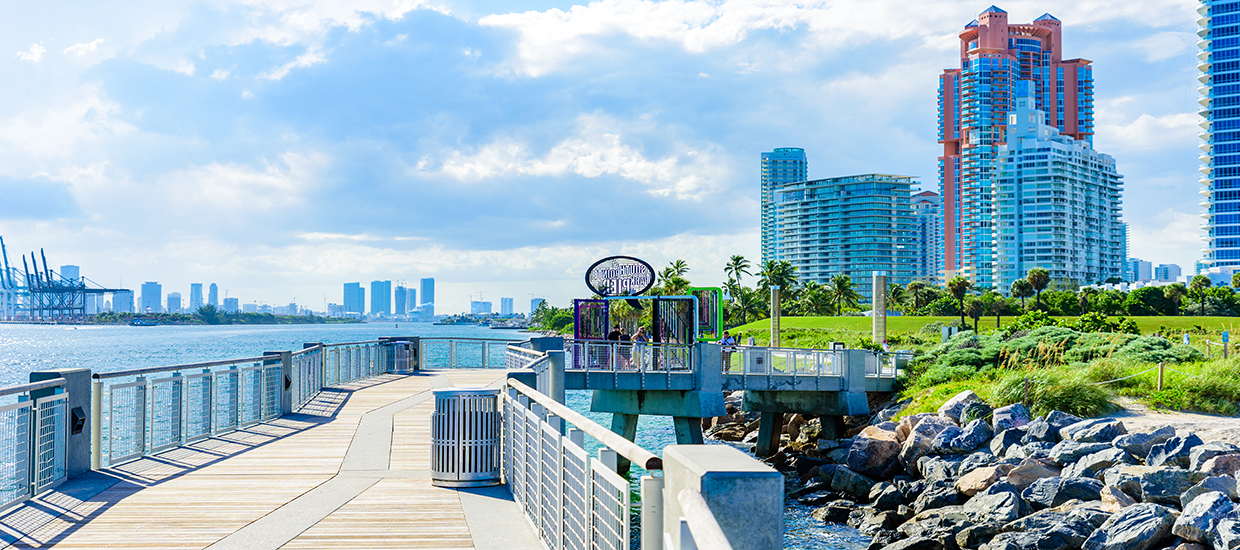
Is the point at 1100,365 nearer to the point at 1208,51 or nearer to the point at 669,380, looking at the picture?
the point at 669,380

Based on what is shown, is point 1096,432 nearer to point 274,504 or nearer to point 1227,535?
point 1227,535

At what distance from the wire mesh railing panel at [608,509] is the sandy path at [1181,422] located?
16.7 meters

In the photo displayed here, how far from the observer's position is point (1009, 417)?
21.0m

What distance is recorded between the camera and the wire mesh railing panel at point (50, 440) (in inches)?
348

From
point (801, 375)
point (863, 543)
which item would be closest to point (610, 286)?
point (801, 375)

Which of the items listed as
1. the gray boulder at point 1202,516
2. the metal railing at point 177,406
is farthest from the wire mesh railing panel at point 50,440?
the gray boulder at point 1202,516

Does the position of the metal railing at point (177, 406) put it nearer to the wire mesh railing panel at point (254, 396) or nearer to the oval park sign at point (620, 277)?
the wire mesh railing panel at point (254, 396)

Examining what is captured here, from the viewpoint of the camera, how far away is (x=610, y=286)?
2794 cm

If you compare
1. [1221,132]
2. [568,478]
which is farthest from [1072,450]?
[1221,132]

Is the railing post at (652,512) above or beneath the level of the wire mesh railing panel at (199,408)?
above

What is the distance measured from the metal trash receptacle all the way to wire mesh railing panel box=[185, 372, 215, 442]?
500 centimetres

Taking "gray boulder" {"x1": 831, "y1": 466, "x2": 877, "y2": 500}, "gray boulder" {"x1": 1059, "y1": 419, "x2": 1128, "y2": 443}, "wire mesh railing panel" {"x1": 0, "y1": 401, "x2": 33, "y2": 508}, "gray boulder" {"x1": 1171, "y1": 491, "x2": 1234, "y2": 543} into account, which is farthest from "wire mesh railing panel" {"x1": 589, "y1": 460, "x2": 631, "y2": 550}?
"gray boulder" {"x1": 831, "y1": 466, "x2": 877, "y2": 500}

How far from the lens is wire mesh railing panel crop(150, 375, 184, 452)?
11.8 meters

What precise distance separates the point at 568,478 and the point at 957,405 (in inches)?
776
